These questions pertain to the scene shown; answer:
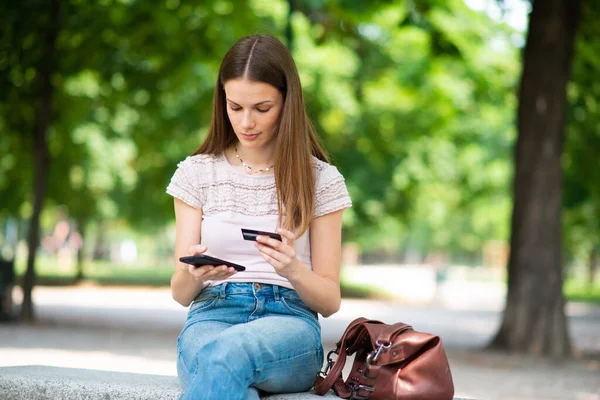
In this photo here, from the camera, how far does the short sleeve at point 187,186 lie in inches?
151

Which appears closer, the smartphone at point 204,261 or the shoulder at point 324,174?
the smartphone at point 204,261

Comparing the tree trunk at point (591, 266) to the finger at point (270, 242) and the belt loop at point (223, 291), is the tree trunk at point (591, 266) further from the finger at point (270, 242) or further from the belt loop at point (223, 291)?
the finger at point (270, 242)

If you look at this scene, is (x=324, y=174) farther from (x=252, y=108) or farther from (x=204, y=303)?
(x=204, y=303)

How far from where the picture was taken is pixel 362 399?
353 centimetres

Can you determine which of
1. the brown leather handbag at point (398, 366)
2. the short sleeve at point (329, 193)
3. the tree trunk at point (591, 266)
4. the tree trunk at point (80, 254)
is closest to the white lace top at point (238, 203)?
the short sleeve at point (329, 193)

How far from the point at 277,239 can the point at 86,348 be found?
25.6 feet

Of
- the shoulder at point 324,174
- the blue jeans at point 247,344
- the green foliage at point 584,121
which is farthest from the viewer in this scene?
the green foliage at point 584,121

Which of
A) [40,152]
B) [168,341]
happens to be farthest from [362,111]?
[168,341]

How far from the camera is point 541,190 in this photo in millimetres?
12578

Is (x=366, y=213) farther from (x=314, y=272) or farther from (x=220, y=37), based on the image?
(x=314, y=272)

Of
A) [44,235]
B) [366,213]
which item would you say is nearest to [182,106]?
[366,213]

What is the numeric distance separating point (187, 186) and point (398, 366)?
1.16 metres

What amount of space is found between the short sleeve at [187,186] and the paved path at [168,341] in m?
3.86

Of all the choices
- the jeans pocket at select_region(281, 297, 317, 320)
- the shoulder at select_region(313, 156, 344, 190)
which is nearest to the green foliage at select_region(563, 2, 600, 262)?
the shoulder at select_region(313, 156, 344, 190)
